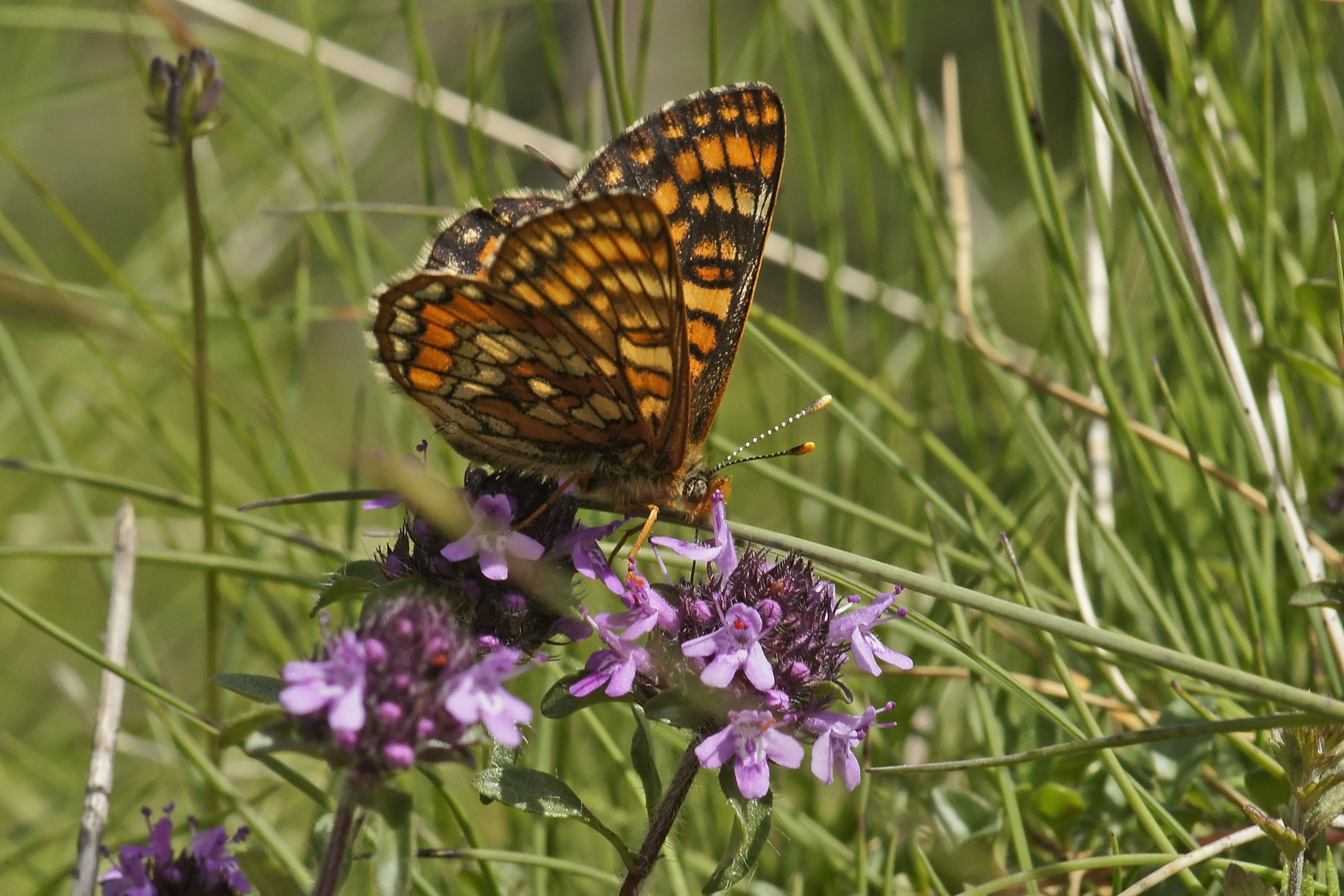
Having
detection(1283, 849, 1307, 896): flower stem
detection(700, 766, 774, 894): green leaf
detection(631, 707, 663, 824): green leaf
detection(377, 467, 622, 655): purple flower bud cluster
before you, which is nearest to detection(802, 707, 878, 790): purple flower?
detection(700, 766, 774, 894): green leaf

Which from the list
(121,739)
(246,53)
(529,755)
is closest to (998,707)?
(529,755)

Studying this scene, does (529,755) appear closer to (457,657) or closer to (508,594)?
(508,594)

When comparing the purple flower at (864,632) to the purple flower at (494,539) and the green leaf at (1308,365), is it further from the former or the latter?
the green leaf at (1308,365)

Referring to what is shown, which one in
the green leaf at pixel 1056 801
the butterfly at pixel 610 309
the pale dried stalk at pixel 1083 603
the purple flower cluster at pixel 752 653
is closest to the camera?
the purple flower cluster at pixel 752 653

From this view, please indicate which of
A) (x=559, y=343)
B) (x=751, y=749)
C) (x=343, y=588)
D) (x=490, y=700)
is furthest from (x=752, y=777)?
(x=559, y=343)

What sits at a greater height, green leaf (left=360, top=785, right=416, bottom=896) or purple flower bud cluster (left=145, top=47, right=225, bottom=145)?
purple flower bud cluster (left=145, top=47, right=225, bottom=145)

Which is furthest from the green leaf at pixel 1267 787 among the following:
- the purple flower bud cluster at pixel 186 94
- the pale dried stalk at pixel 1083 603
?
the purple flower bud cluster at pixel 186 94

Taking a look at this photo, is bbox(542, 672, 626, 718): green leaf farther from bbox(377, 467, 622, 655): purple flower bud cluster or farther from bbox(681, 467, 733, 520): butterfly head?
bbox(681, 467, 733, 520): butterfly head
